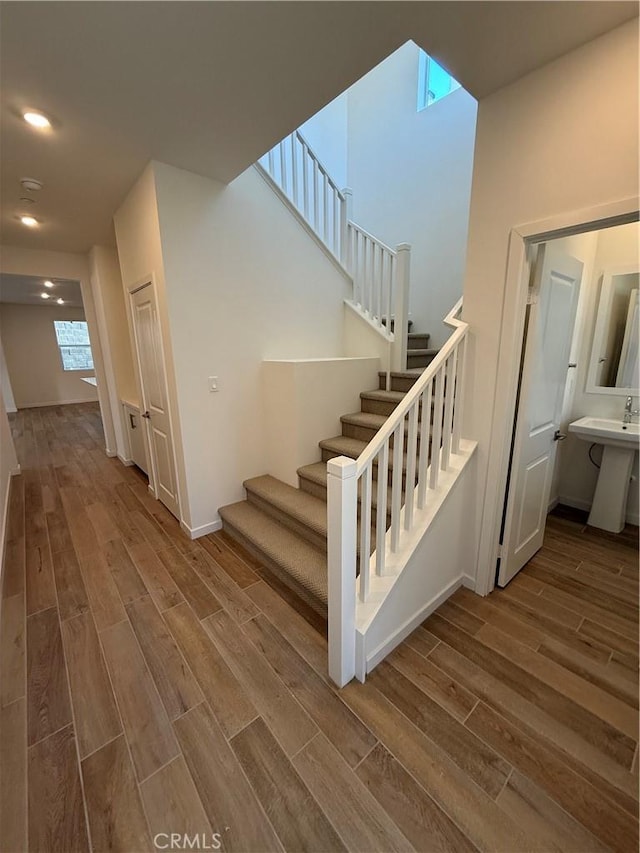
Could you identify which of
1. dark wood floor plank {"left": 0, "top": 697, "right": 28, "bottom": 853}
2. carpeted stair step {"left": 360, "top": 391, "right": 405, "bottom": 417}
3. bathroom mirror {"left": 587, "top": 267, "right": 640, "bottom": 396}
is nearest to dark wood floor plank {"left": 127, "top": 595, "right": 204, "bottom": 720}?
dark wood floor plank {"left": 0, "top": 697, "right": 28, "bottom": 853}

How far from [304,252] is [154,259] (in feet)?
4.41

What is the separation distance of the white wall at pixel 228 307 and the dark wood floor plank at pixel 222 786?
151 cm

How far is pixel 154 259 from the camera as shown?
240 centimetres

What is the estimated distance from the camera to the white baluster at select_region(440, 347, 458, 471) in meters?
1.83

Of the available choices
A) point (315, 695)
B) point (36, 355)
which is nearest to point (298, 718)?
point (315, 695)

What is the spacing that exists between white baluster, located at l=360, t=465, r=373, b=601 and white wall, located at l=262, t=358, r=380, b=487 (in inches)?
51.5

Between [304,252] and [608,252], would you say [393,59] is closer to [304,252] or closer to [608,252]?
[304,252]

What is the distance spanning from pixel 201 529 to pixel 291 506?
86 cm

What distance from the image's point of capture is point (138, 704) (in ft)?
4.83

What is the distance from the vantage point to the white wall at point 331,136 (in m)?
4.46

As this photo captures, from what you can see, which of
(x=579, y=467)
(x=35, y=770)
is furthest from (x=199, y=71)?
(x=579, y=467)

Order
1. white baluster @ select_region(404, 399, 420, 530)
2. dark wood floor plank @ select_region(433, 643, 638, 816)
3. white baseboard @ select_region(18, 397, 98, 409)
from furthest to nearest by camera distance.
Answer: white baseboard @ select_region(18, 397, 98, 409) → white baluster @ select_region(404, 399, 420, 530) → dark wood floor plank @ select_region(433, 643, 638, 816)

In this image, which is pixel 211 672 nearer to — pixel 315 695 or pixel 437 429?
pixel 315 695

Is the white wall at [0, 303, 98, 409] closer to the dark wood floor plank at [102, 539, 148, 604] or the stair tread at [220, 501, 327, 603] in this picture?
the dark wood floor plank at [102, 539, 148, 604]
